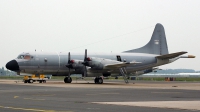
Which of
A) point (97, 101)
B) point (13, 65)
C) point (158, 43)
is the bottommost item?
point (97, 101)

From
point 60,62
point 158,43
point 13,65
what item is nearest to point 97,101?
point 60,62

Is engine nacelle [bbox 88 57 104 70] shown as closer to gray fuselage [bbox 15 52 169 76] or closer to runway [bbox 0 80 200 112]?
gray fuselage [bbox 15 52 169 76]

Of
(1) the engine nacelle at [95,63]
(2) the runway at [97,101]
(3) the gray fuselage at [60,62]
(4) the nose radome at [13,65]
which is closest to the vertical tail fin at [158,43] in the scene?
(3) the gray fuselage at [60,62]

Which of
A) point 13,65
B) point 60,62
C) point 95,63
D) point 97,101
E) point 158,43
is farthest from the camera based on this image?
point 158,43

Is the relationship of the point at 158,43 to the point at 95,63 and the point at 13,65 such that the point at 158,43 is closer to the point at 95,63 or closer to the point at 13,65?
the point at 95,63

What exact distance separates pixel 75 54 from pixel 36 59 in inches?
219

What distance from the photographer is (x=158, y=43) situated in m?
61.1

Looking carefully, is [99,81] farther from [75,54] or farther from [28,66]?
[28,66]

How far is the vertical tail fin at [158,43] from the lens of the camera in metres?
60.8

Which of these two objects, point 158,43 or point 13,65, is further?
point 158,43

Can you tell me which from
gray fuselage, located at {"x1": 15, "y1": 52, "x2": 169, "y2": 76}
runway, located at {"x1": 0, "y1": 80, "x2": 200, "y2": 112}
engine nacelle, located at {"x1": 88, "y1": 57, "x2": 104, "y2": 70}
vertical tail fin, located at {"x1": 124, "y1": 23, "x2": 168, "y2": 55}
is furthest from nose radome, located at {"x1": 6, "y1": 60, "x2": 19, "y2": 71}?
runway, located at {"x1": 0, "y1": 80, "x2": 200, "y2": 112}

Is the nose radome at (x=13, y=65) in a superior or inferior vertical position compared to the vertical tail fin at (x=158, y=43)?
inferior

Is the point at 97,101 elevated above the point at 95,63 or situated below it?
below

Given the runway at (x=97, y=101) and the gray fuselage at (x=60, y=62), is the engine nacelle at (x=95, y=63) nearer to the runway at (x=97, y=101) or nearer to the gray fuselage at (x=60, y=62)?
the gray fuselage at (x=60, y=62)
